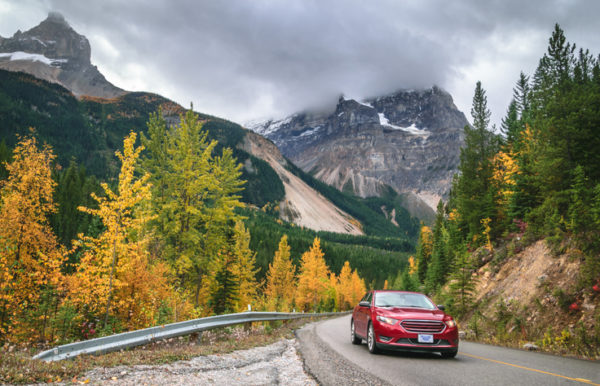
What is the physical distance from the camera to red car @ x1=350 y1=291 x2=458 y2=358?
329 inches

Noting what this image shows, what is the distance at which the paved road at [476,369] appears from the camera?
244 inches

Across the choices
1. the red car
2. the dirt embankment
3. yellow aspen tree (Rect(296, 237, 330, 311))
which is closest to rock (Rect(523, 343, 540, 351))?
the dirt embankment

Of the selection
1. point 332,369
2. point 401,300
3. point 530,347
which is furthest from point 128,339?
point 530,347

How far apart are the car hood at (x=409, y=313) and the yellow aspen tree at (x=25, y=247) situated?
9630 millimetres

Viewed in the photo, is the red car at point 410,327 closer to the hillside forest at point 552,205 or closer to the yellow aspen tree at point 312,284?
the hillside forest at point 552,205

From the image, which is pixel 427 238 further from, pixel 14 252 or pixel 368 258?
pixel 368 258

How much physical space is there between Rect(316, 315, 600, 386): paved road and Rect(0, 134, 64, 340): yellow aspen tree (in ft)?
32.0

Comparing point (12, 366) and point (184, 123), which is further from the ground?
point (184, 123)

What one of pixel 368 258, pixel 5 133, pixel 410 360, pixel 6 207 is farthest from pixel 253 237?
pixel 5 133

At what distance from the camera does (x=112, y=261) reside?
1216 centimetres

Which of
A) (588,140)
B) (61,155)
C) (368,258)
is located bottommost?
(368,258)

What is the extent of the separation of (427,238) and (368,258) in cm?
8206

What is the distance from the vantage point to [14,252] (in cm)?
1484

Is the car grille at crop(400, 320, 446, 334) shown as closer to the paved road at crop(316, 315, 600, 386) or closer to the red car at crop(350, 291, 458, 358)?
the red car at crop(350, 291, 458, 358)
